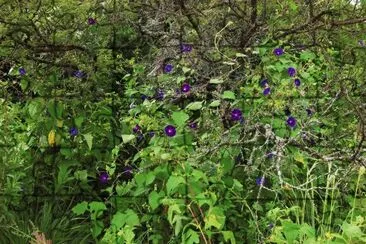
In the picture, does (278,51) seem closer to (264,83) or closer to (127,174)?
(264,83)

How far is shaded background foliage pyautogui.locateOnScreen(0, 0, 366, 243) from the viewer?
2717mm

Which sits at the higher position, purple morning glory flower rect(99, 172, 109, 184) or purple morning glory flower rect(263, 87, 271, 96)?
purple morning glory flower rect(263, 87, 271, 96)

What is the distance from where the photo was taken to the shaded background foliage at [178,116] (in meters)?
2.72

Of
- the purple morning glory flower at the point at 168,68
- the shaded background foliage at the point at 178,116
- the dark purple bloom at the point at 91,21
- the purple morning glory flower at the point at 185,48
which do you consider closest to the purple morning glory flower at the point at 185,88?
the shaded background foliage at the point at 178,116

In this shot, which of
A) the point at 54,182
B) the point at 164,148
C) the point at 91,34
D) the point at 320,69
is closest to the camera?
the point at 164,148

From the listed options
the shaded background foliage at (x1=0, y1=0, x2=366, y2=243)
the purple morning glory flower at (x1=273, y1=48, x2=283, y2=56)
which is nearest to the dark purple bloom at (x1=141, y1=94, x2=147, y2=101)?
the shaded background foliage at (x1=0, y1=0, x2=366, y2=243)

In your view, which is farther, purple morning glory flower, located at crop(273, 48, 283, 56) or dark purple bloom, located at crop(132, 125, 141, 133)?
purple morning glory flower, located at crop(273, 48, 283, 56)

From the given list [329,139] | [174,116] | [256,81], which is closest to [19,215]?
[174,116]

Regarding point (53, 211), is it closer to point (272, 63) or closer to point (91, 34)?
point (91, 34)

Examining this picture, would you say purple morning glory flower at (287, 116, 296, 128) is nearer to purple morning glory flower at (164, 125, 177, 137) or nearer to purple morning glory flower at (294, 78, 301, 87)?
purple morning glory flower at (294, 78, 301, 87)

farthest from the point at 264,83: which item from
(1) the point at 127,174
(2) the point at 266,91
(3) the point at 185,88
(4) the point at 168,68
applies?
(1) the point at 127,174

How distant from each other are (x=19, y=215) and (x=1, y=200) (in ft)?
0.52

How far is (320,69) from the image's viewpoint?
3.58m

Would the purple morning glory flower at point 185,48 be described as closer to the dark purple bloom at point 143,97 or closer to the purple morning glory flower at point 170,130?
the dark purple bloom at point 143,97
